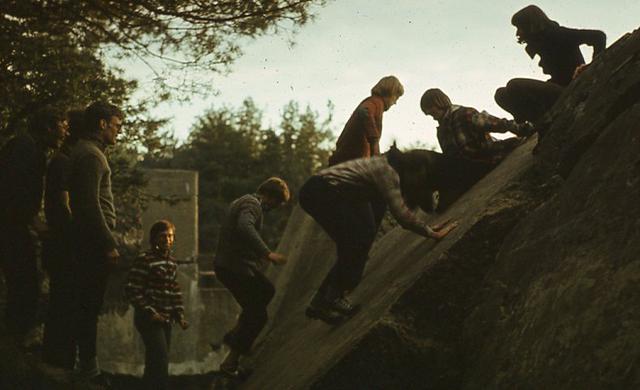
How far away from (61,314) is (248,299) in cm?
142

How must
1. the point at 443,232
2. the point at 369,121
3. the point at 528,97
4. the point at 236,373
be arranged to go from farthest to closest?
the point at 369,121 < the point at 236,373 < the point at 528,97 < the point at 443,232

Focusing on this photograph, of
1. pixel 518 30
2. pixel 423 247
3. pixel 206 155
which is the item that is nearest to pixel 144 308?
pixel 423 247

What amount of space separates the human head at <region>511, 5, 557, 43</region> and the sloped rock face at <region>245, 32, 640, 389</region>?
65 centimetres

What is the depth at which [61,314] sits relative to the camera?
18.7 ft

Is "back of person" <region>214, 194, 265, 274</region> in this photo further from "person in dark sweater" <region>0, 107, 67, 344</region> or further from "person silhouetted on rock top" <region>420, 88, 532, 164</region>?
"person silhouetted on rock top" <region>420, 88, 532, 164</region>

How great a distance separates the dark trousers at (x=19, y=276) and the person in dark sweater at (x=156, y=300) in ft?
2.25

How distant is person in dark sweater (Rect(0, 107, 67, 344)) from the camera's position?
5812 millimetres

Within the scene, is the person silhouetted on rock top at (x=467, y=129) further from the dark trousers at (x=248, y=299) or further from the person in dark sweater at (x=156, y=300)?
the person in dark sweater at (x=156, y=300)

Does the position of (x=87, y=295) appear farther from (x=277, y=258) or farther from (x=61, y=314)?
(x=277, y=258)

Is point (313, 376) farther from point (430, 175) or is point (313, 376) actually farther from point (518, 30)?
point (518, 30)

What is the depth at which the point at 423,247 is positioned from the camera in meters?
5.80

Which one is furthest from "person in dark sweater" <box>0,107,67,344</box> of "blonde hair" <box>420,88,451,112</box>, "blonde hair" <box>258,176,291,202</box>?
"blonde hair" <box>420,88,451,112</box>

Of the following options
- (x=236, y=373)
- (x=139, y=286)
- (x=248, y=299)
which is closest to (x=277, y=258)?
(x=248, y=299)

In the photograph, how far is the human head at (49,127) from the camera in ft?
19.2
